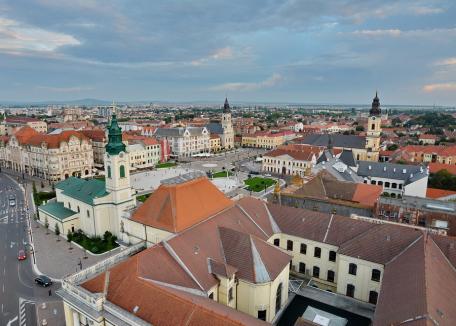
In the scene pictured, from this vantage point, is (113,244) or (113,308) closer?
(113,308)

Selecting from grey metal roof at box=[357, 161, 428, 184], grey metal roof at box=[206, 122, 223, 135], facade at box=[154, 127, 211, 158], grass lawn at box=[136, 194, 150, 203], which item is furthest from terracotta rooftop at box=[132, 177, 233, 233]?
grey metal roof at box=[206, 122, 223, 135]

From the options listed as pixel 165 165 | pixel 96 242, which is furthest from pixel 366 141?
pixel 96 242

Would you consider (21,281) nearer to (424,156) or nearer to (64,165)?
(64,165)

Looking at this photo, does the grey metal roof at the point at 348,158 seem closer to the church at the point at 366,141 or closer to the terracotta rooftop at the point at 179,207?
the church at the point at 366,141

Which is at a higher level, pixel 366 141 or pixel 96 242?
pixel 366 141

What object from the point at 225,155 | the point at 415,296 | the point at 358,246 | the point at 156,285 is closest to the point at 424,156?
the point at 225,155

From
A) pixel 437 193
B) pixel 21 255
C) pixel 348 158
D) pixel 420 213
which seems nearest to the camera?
pixel 420 213

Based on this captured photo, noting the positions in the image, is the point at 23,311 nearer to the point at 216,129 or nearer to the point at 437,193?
the point at 437,193
